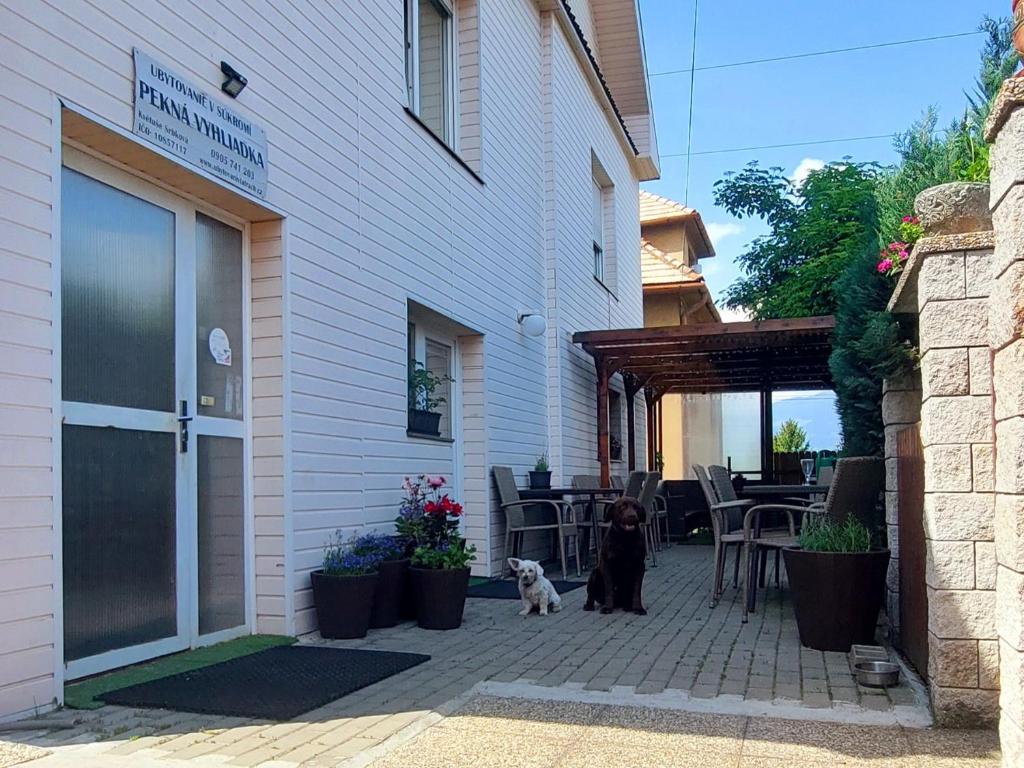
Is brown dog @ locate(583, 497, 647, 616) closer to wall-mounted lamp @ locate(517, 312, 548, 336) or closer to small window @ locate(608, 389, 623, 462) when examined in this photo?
wall-mounted lamp @ locate(517, 312, 548, 336)

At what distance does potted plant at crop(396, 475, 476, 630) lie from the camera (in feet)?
17.4

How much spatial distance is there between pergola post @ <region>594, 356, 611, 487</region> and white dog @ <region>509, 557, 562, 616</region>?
5014mm

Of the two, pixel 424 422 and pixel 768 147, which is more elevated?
pixel 768 147

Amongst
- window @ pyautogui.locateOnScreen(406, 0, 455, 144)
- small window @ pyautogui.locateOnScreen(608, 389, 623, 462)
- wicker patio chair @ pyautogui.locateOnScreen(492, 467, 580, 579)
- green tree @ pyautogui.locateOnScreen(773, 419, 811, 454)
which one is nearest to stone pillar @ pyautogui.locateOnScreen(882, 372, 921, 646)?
wicker patio chair @ pyautogui.locateOnScreen(492, 467, 580, 579)

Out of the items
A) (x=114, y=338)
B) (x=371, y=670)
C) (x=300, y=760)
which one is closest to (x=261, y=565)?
(x=371, y=670)

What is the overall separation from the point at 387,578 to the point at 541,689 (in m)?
1.71

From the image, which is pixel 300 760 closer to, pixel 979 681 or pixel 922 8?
pixel 979 681

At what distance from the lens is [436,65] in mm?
7848

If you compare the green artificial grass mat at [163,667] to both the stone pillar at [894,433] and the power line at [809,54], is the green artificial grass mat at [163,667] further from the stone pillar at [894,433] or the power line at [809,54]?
the power line at [809,54]

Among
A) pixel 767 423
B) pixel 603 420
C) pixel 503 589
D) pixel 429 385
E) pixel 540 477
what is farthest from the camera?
pixel 767 423

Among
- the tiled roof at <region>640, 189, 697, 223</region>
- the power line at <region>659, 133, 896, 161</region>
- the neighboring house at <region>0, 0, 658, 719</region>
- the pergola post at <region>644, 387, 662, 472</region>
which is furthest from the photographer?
the tiled roof at <region>640, 189, 697, 223</region>

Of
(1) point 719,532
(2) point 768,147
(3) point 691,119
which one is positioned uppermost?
(3) point 691,119

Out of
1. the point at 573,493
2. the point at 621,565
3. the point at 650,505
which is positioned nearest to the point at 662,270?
the point at 650,505

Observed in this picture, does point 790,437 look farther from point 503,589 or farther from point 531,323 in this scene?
point 503,589
